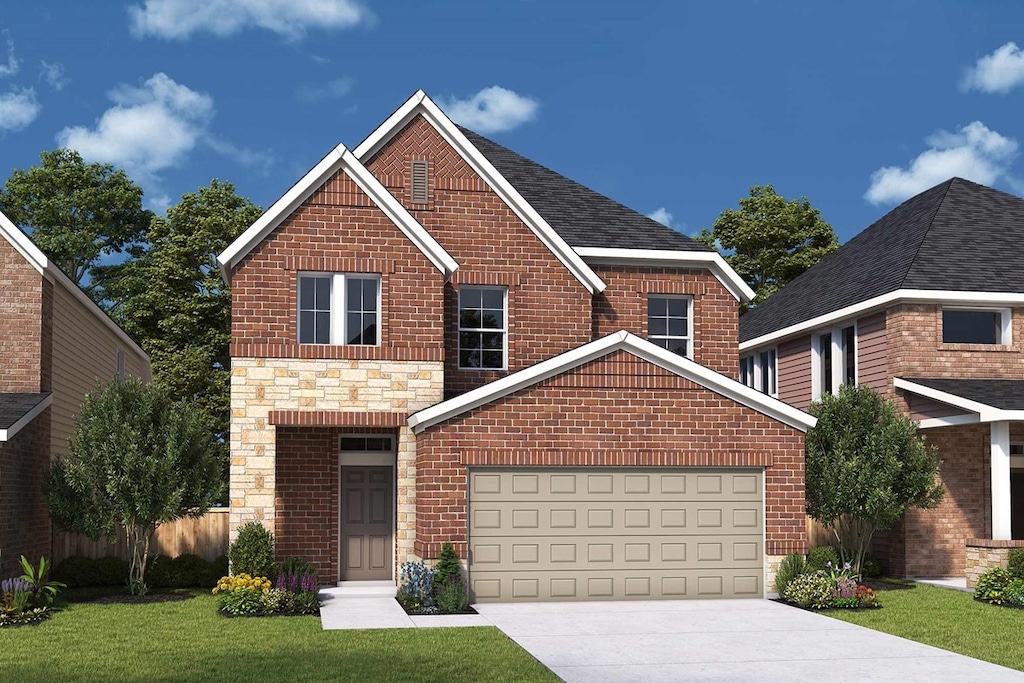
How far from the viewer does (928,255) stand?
27266 mm

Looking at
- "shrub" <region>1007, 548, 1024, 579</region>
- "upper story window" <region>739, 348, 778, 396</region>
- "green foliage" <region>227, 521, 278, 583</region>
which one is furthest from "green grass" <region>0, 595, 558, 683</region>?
"upper story window" <region>739, 348, 778, 396</region>

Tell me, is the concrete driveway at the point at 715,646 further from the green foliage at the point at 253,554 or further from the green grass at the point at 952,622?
the green foliage at the point at 253,554

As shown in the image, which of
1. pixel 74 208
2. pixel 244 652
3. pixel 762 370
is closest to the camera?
pixel 244 652

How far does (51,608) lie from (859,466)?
15657mm

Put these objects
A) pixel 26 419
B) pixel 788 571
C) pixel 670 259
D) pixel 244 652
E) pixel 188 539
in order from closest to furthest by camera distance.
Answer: pixel 244 652 < pixel 788 571 < pixel 26 419 < pixel 670 259 < pixel 188 539

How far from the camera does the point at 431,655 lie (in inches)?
583

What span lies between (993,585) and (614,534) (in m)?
7.12

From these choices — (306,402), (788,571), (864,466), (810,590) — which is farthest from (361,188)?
(864,466)

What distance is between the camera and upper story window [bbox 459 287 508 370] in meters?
24.4

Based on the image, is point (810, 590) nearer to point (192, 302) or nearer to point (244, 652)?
point (244, 652)

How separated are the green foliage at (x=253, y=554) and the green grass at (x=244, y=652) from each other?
1.48 m

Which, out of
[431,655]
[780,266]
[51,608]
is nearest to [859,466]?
[431,655]

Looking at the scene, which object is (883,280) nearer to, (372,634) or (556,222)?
(556,222)

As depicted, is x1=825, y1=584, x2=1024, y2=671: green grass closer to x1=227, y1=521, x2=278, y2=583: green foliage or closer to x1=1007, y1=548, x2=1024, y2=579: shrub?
x1=1007, y1=548, x2=1024, y2=579: shrub
